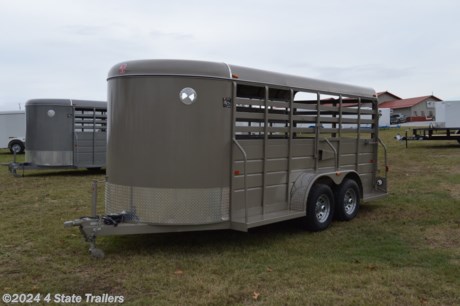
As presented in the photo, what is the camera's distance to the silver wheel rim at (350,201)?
791 centimetres

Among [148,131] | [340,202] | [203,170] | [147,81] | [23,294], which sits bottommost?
[23,294]

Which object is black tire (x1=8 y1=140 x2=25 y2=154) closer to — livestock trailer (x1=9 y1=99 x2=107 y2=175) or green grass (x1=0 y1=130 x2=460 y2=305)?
livestock trailer (x1=9 y1=99 x2=107 y2=175)

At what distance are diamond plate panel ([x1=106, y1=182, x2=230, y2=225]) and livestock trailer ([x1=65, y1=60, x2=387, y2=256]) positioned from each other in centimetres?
1

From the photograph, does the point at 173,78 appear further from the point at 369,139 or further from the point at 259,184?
the point at 369,139

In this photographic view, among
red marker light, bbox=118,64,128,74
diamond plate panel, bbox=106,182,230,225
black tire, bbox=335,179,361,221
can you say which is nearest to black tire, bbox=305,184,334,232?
black tire, bbox=335,179,361,221

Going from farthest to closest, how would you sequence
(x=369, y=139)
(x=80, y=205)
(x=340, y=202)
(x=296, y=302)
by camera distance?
1. (x=80, y=205)
2. (x=369, y=139)
3. (x=340, y=202)
4. (x=296, y=302)

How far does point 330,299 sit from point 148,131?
9.21 feet

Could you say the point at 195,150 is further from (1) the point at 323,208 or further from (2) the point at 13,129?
(2) the point at 13,129

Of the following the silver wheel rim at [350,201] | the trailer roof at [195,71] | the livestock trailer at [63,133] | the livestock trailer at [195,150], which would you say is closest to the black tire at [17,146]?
the livestock trailer at [63,133]

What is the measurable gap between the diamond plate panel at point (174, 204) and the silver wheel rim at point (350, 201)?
9.14 ft

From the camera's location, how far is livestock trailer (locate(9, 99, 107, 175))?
13.7m

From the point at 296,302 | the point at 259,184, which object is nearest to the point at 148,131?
the point at 259,184

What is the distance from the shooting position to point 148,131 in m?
5.71

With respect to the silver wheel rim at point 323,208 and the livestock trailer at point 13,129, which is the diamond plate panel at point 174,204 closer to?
the silver wheel rim at point 323,208
